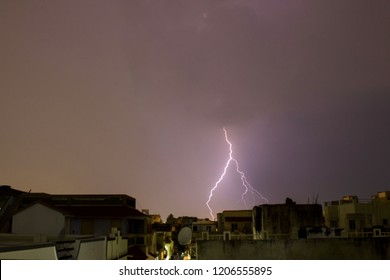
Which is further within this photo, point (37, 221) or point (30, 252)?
point (37, 221)

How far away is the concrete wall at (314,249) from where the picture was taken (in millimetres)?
15203

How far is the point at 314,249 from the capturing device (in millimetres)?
15430

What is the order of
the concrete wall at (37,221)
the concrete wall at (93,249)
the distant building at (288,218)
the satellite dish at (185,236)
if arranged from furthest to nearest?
the concrete wall at (37,221), the distant building at (288,218), the satellite dish at (185,236), the concrete wall at (93,249)

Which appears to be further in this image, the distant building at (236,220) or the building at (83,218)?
the distant building at (236,220)

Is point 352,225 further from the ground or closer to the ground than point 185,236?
further from the ground

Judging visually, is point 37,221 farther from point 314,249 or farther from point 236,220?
point 236,220

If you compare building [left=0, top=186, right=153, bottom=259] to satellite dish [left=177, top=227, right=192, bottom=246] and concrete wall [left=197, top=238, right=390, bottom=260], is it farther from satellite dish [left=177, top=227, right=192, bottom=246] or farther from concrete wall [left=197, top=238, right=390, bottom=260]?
concrete wall [left=197, top=238, right=390, bottom=260]

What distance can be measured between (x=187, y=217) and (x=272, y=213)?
47.1 metres

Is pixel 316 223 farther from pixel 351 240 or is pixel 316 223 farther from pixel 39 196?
pixel 39 196

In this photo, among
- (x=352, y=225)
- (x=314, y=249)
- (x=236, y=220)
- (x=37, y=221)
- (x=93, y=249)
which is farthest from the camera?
(x=236, y=220)

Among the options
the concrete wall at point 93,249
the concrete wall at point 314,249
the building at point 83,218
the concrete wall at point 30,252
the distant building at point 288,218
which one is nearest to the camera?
the concrete wall at point 30,252

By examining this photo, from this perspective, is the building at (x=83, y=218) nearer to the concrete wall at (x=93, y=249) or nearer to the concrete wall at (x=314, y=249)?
the concrete wall at (x=93, y=249)

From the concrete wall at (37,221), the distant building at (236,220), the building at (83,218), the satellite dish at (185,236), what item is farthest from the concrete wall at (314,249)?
the distant building at (236,220)

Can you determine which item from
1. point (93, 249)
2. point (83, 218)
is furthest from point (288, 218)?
point (83, 218)
